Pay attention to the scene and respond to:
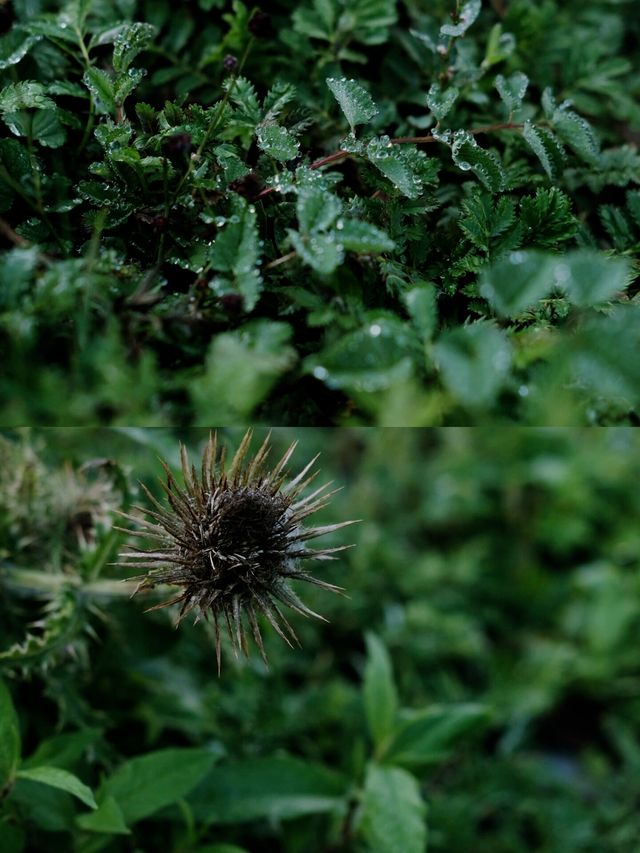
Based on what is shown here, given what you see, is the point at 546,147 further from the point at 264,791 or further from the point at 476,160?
the point at 264,791

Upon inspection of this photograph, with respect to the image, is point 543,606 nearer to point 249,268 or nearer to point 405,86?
point 405,86

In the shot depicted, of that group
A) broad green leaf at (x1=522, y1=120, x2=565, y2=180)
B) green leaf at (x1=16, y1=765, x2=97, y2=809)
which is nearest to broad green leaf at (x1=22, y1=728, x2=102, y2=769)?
green leaf at (x1=16, y1=765, x2=97, y2=809)

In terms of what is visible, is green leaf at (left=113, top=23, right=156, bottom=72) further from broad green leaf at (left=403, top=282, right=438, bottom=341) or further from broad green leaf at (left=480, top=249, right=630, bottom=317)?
broad green leaf at (left=480, top=249, right=630, bottom=317)

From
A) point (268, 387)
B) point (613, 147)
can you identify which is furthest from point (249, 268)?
point (613, 147)

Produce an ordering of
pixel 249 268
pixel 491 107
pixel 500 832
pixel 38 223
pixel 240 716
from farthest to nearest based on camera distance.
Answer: pixel 500 832
pixel 491 107
pixel 240 716
pixel 38 223
pixel 249 268

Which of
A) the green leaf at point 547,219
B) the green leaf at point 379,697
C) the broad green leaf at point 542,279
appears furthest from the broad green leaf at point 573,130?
the green leaf at point 379,697

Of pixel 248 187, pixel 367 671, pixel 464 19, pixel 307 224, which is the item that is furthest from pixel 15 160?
pixel 367 671
